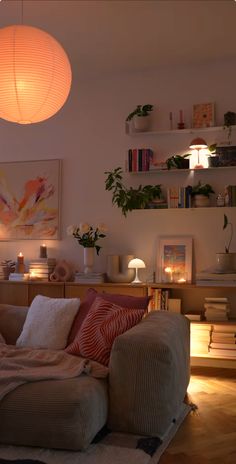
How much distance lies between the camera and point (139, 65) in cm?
482

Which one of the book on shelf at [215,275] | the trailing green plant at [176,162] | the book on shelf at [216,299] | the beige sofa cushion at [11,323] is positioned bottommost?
the beige sofa cushion at [11,323]

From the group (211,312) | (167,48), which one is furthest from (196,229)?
(167,48)

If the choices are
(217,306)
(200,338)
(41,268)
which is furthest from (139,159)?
(200,338)

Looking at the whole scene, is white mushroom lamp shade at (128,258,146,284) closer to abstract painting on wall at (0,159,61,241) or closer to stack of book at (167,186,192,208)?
stack of book at (167,186,192,208)

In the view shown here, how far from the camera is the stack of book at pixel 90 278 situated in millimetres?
4730

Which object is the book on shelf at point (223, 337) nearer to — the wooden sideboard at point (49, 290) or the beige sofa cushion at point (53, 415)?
the wooden sideboard at point (49, 290)

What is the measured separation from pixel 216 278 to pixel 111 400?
187 cm

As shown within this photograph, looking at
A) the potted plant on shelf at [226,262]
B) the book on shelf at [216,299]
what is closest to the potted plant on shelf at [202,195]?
the potted plant on shelf at [226,262]

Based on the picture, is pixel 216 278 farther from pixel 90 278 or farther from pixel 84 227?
pixel 84 227

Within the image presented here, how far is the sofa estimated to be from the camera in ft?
8.29

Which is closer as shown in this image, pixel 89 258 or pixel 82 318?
pixel 82 318

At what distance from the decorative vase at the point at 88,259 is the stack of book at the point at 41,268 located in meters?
0.37

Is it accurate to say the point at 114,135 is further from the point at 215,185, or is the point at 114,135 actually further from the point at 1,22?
the point at 1,22

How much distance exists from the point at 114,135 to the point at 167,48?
1.01 m
